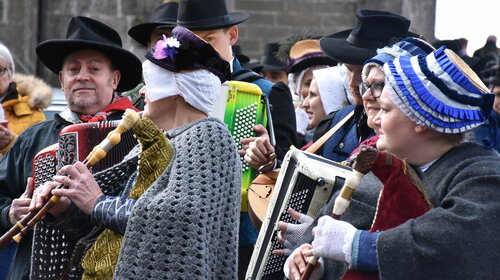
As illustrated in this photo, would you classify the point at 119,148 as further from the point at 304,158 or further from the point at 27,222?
the point at 304,158

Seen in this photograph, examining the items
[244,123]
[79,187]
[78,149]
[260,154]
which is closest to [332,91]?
[244,123]

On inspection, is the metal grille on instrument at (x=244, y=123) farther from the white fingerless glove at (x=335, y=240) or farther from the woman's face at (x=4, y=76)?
the woman's face at (x=4, y=76)

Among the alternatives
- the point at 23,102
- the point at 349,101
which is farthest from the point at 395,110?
the point at 23,102

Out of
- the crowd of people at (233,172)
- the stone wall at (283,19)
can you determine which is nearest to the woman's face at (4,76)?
the crowd of people at (233,172)

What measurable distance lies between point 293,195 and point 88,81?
1730mm

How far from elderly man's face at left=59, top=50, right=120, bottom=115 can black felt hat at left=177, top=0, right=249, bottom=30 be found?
71cm

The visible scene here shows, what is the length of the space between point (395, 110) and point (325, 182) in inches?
28.2

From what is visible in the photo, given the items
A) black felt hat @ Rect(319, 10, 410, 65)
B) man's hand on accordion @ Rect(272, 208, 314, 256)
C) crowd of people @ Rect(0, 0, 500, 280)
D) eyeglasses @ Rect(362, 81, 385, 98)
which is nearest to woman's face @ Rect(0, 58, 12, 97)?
crowd of people @ Rect(0, 0, 500, 280)

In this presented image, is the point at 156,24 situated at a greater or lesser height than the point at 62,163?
greater

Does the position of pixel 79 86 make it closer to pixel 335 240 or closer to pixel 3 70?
pixel 3 70

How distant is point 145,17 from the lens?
14547 millimetres

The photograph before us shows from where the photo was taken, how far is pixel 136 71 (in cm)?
600

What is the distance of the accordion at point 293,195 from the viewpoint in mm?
4441

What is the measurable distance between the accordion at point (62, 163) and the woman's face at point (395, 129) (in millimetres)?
1408
